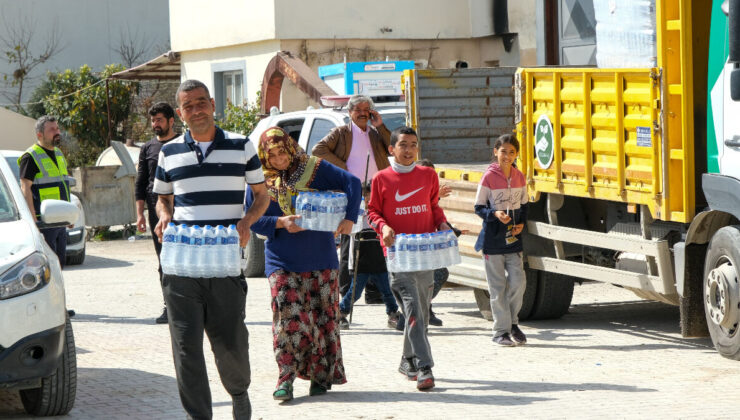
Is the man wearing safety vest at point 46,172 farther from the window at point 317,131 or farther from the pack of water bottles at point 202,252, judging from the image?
the pack of water bottles at point 202,252

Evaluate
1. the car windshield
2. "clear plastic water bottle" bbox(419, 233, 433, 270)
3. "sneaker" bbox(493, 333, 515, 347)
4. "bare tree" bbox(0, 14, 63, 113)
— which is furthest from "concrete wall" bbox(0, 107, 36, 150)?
"clear plastic water bottle" bbox(419, 233, 433, 270)

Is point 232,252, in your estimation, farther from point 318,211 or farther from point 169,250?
point 318,211

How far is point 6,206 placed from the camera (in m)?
7.45

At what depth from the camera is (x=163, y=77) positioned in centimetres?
2872

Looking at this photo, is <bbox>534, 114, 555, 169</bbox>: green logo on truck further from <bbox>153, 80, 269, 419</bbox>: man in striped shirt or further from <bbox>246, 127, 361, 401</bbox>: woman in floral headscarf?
<bbox>153, 80, 269, 419</bbox>: man in striped shirt

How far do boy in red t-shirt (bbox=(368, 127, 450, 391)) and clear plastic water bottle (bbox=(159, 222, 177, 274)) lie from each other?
6.05ft

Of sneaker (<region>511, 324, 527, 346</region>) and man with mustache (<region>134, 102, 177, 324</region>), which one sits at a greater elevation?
man with mustache (<region>134, 102, 177, 324</region>)

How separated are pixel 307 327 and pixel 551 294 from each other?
3442 millimetres

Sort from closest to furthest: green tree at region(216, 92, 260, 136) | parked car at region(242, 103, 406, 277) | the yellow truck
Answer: the yellow truck → parked car at region(242, 103, 406, 277) → green tree at region(216, 92, 260, 136)

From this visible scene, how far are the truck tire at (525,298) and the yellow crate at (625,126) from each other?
2.27 feet

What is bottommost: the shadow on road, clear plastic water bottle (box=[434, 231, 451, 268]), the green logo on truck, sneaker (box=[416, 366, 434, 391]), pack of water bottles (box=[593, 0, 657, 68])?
the shadow on road

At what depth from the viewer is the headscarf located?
7414mm

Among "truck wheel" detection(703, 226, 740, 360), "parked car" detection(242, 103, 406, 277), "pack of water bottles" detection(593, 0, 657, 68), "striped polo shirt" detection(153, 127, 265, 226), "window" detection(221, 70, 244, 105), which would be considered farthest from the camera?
"window" detection(221, 70, 244, 105)

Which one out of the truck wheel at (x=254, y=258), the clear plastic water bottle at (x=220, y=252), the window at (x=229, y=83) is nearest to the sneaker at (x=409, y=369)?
the clear plastic water bottle at (x=220, y=252)
